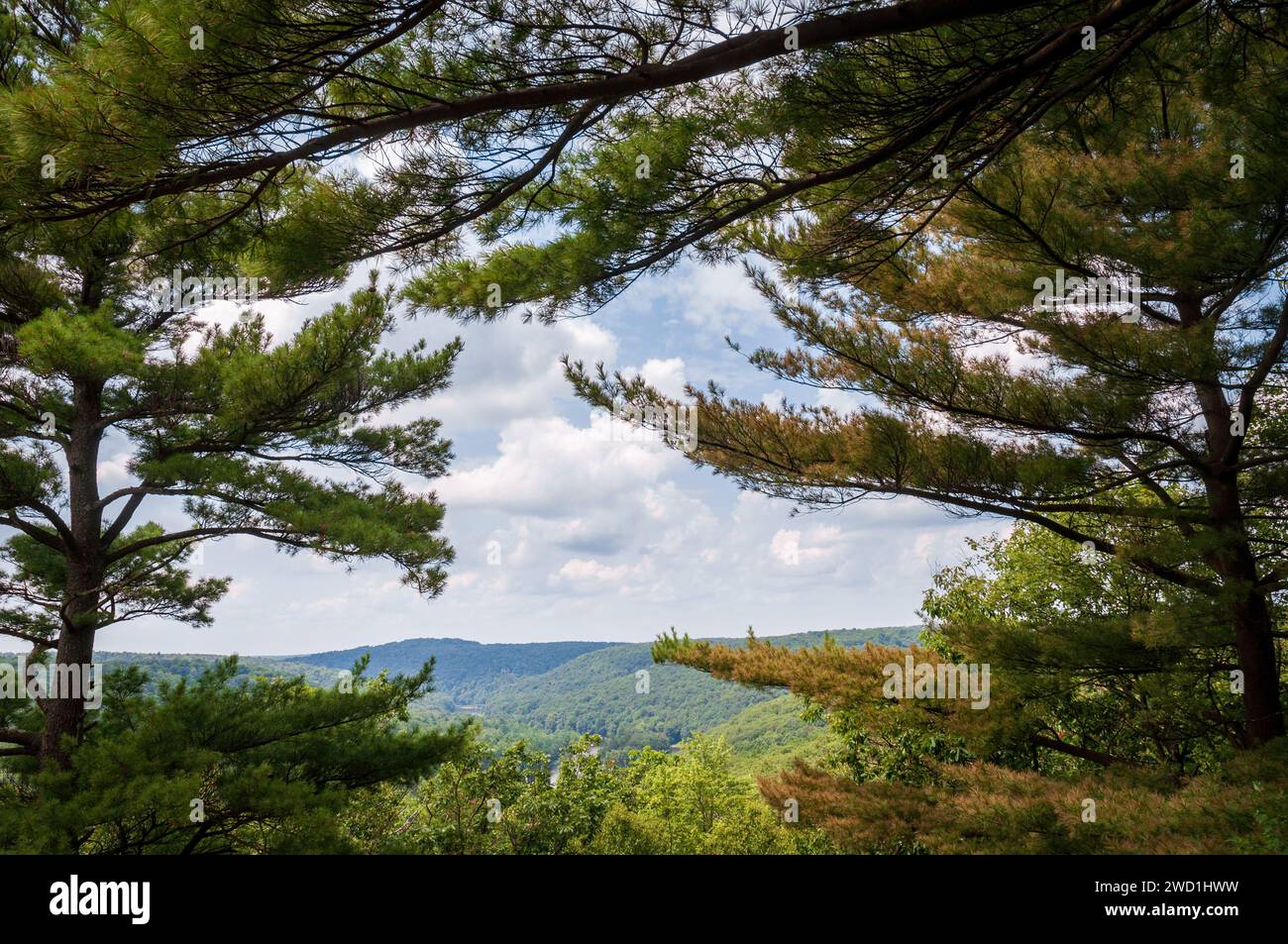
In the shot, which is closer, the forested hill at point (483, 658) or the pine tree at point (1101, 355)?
the pine tree at point (1101, 355)

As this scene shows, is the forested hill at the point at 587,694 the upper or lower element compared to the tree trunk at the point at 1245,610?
lower

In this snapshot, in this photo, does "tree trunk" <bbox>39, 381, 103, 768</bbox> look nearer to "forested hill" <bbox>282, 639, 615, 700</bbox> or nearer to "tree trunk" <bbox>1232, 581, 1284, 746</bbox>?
"tree trunk" <bbox>1232, 581, 1284, 746</bbox>

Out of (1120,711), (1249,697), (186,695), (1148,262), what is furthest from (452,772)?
(1148,262)

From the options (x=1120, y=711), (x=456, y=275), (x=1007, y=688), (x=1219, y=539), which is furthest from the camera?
(x=1120, y=711)

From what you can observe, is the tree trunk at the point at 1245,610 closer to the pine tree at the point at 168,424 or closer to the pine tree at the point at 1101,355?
the pine tree at the point at 1101,355

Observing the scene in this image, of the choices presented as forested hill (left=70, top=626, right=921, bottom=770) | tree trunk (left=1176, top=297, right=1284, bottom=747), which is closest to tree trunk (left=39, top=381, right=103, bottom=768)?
forested hill (left=70, top=626, right=921, bottom=770)

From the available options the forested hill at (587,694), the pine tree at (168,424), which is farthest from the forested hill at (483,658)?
the pine tree at (168,424)

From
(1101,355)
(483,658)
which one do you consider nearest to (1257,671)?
(1101,355)

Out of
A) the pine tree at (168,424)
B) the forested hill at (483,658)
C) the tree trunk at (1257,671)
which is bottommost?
the forested hill at (483,658)

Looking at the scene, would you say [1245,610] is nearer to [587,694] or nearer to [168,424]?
[168,424]

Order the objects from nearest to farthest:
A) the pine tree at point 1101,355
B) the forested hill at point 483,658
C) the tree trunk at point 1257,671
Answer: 1. the pine tree at point 1101,355
2. the tree trunk at point 1257,671
3. the forested hill at point 483,658
